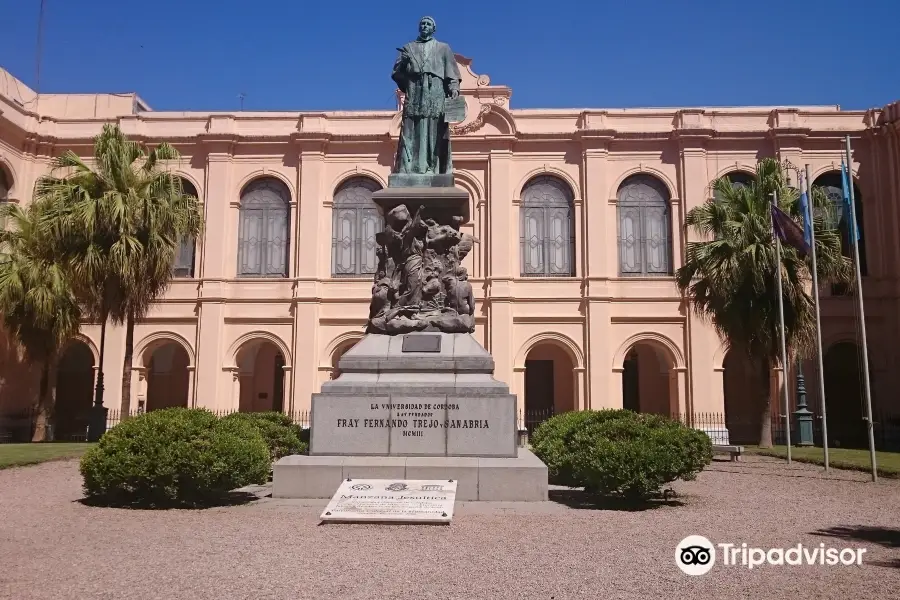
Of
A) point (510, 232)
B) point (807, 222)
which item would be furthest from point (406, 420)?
point (510, 232)

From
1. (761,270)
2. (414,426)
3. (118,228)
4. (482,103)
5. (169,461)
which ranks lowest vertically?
(169,461)

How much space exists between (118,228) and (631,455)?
1614 centimetres

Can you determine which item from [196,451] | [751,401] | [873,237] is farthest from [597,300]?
[196,451]

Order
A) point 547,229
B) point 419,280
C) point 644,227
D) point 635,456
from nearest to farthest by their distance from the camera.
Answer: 1. point 635,456
2. point 419,280
3. point 644,227
4. point 547,229

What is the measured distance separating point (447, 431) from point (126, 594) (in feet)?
17.3

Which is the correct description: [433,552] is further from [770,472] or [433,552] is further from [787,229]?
[787,229]

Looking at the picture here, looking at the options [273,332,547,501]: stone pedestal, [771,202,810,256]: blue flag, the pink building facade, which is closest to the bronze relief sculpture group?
[273,332,547,501]: stone pedestal

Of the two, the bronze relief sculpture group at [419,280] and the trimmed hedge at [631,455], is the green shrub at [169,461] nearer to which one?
the bronze relief sculpture group at [419,280]

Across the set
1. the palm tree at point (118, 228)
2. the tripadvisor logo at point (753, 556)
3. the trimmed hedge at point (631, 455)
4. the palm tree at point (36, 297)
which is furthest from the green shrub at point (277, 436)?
the palm tree at point (36, 297)

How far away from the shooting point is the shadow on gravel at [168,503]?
980 centimetres

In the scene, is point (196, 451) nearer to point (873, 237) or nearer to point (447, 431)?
point (447, 431)

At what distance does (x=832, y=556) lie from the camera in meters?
7.09

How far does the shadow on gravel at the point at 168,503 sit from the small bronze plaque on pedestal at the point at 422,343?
9.35ft

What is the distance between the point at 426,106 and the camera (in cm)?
1227
